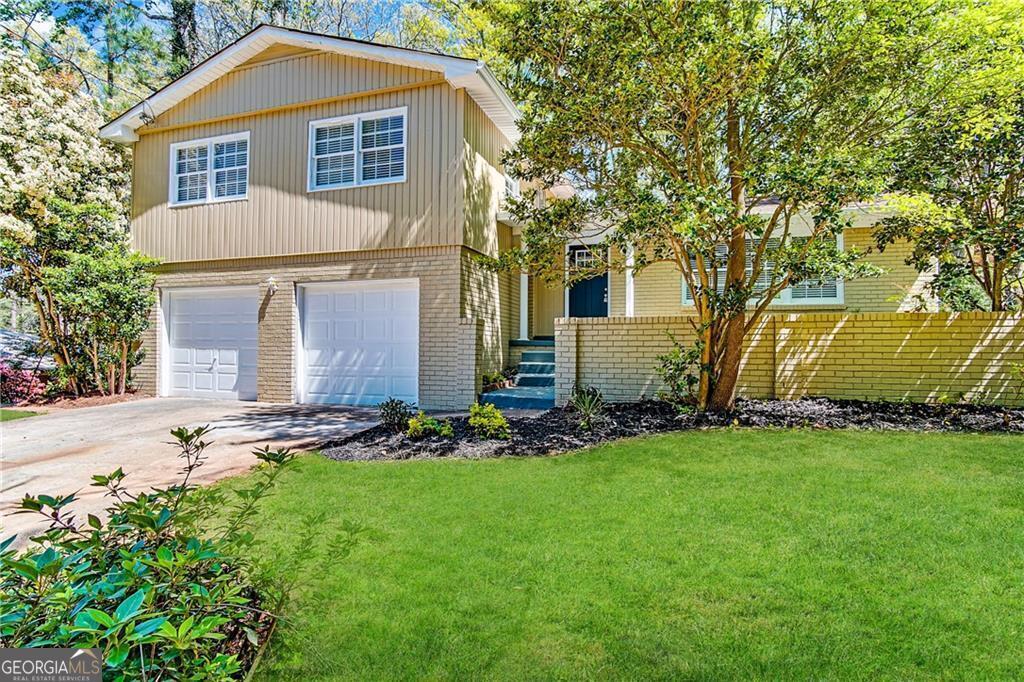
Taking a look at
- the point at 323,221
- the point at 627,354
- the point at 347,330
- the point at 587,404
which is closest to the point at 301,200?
the point at 323,221

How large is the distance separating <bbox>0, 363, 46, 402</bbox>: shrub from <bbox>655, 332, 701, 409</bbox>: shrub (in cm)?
1220

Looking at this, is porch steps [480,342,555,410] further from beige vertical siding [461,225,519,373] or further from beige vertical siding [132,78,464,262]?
beige vertical siding [132,78,464,262]

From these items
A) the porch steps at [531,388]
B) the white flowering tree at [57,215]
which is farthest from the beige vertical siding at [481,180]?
the white flowering tree at [57,215]

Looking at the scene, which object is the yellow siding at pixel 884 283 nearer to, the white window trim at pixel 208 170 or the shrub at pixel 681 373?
the shrub at pixel 681 373

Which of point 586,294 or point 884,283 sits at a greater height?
point 884,283

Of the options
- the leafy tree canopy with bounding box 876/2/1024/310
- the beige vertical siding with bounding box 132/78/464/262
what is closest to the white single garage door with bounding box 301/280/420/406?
the beige vertical siding with bounding box 132/78/464/262

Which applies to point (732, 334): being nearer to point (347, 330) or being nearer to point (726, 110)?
point (726, 110)

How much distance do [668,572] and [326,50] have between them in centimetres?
1074

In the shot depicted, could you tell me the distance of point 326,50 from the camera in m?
10.1

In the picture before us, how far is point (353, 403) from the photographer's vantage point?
10.4 metres

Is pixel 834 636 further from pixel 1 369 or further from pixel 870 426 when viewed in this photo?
pixel 1 369

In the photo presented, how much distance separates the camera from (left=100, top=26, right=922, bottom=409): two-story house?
9.73 meters

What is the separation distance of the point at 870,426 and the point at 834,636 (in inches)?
196

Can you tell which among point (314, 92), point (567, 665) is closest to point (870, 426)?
point (567, 665)
